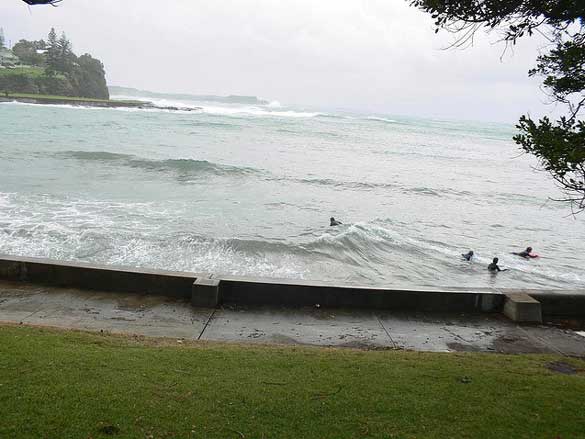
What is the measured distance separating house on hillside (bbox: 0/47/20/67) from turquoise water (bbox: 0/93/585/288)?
332 feet

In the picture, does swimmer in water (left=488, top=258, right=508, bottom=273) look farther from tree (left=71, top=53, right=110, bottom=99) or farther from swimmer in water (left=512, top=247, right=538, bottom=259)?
tree (left=71, top=53, right=110, bottom=99)

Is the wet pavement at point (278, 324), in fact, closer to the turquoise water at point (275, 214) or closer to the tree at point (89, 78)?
the turquoise water at point (275, 214)

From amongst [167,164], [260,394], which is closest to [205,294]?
[260,394]

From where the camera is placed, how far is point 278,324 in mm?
6609

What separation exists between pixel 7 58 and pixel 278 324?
5883 inches

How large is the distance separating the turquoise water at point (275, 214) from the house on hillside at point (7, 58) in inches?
3979

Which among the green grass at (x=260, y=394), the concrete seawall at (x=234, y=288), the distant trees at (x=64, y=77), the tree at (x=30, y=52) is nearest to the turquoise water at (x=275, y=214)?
the concrete seawall at (x=234, y=288)

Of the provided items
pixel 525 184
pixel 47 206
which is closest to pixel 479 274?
pixel 47 206

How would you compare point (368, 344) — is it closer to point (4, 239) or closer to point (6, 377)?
point (6, 377)

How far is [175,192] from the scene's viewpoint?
19672mm

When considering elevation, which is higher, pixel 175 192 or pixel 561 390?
pixel 561 390

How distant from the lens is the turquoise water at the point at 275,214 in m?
11.2

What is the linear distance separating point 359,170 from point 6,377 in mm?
28706

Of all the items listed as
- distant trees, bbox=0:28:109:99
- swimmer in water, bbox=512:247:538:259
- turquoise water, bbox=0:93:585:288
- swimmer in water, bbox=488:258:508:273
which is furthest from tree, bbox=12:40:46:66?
swimmer in water, bbox=488:258:508:273
